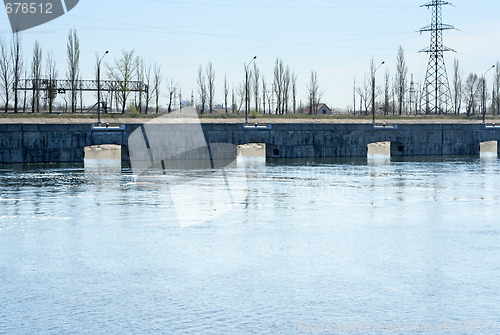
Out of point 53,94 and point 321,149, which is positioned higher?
point 53,94

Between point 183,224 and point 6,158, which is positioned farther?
point 6,158

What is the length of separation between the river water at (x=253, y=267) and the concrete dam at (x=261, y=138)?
32.8 meters

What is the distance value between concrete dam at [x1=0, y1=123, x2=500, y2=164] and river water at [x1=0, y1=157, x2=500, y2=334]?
108 ft

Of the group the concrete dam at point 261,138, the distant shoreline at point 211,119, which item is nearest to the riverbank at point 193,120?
the distant shoreline at point 211,119

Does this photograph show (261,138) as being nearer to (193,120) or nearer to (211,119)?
(193,120)

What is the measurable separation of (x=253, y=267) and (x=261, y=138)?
5360 centimetres

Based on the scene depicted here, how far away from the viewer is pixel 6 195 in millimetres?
29328

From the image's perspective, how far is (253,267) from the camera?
13.6m

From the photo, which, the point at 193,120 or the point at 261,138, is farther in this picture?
the point at 193,120

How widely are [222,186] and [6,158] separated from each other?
31.3 m

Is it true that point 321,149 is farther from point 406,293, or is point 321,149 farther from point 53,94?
point 406,293

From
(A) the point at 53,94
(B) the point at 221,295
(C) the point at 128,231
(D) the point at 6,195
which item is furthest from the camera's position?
(A) the point at 53,94

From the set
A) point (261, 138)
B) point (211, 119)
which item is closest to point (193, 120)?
point (211, 119)

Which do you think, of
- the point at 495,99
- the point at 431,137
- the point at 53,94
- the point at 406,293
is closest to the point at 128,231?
the point at 406,293
